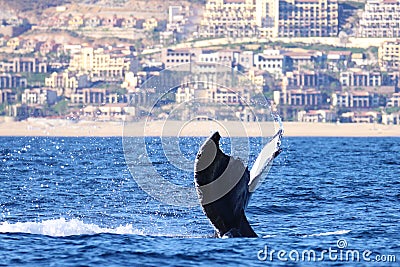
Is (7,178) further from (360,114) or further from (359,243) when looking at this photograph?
(360,114)

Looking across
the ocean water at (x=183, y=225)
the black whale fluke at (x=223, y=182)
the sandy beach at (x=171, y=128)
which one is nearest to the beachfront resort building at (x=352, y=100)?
the sandy beach at (x=171, y=128)

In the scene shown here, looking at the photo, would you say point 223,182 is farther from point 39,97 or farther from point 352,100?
point 352,100

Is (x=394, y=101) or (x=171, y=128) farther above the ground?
(x=171, y=128)

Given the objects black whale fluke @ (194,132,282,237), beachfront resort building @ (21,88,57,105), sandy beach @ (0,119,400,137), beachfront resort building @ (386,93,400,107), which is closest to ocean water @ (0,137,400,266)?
black whale fluke @ (194,132,282,237)

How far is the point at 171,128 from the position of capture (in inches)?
6358

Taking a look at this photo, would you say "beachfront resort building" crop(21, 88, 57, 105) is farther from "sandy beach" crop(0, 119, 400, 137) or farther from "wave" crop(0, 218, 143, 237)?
"wave" crop(0, 218, 143, 237)

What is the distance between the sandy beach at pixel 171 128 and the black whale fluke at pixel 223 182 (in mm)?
127933

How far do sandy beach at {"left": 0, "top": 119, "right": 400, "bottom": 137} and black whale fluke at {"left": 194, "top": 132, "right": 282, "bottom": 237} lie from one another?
128m

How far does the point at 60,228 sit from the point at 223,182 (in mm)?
6622

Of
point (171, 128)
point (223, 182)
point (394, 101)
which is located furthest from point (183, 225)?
point (394, 101)

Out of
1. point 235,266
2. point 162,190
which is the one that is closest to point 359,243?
point 235,266

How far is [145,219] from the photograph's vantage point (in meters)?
28.6

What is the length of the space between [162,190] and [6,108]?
146 meters

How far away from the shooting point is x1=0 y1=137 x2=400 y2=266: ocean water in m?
21.2
